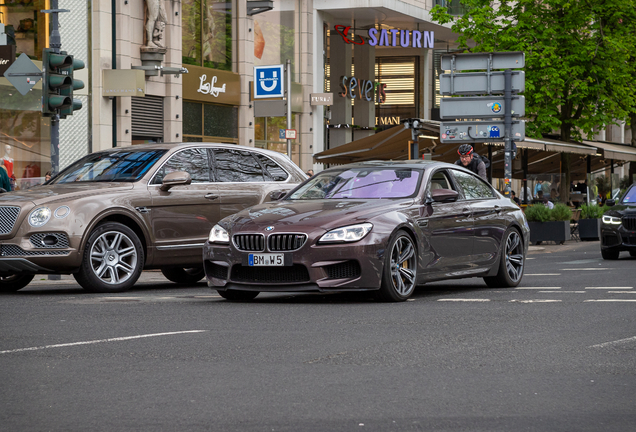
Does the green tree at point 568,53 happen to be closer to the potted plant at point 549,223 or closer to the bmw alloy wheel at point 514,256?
the potted plant at point 549,223

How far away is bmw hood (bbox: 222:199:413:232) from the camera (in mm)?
9750

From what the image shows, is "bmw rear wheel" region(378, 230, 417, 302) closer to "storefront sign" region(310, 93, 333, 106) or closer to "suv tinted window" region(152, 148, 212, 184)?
"suv tinted window" region(152, 148, 212, 184)

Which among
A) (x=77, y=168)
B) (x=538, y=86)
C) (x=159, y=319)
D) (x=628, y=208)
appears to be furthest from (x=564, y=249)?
(x=159, y=319)

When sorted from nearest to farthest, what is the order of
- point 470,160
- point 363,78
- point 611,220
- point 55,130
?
point 55,130, point 470,160, point 611,220, point 363,78

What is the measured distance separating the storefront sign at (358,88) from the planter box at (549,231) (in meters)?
17.6

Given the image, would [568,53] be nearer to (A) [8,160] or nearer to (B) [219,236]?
(A) [8,160]

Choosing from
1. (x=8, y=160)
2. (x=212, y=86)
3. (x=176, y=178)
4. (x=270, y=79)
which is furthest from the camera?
(x=212, y=86)

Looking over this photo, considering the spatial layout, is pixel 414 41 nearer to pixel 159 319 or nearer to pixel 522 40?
pixel 522 40

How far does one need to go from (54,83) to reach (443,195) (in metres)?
6.90

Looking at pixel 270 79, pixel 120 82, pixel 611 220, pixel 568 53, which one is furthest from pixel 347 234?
pixel 568 53

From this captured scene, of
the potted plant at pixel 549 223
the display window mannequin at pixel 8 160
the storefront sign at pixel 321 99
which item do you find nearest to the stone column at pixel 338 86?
the storefront sign at pixel 321 99

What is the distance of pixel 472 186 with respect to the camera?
1207 cm

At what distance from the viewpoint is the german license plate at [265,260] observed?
9.67 m

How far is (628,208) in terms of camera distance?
1955 centimetres
